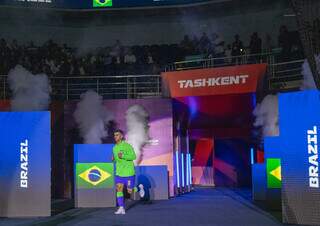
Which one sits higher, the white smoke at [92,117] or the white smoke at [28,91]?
the white smoke at [28,91]

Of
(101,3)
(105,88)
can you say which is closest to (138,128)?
(105,88)

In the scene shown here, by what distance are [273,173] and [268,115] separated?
3.89 metres

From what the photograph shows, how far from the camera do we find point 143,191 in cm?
1599

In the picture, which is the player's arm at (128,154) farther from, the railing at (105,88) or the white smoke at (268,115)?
the railing at (105,88)

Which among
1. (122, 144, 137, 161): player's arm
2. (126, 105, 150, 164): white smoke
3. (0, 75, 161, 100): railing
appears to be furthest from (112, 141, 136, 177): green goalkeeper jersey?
(0, 75, 161, 100): railing

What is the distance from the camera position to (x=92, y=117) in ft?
62.6

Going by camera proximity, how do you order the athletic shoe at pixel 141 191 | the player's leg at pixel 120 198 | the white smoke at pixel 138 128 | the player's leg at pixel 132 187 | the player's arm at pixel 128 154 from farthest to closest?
the white smoke at pixel 138 128, the athletic shoe at pixel 141 191, the player's leg at pixel 132 187, the player's arm at pixel 128 154, the player's leg at pixel 120 198

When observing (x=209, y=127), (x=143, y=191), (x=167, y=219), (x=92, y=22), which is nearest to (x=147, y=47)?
(x=92, y=22)

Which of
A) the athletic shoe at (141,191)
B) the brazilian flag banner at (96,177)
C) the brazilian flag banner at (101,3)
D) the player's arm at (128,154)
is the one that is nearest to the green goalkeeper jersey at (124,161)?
the player's arm at (128,154)

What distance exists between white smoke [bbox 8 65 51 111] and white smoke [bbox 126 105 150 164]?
9.28ft

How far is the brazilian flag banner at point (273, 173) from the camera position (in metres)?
14.5

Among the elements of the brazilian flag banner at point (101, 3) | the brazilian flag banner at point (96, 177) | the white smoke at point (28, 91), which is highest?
the brazilian flag banner at point (101, 3)

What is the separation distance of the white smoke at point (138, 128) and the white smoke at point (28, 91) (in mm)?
2828

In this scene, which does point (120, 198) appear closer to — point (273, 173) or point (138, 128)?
point (273, 173)
